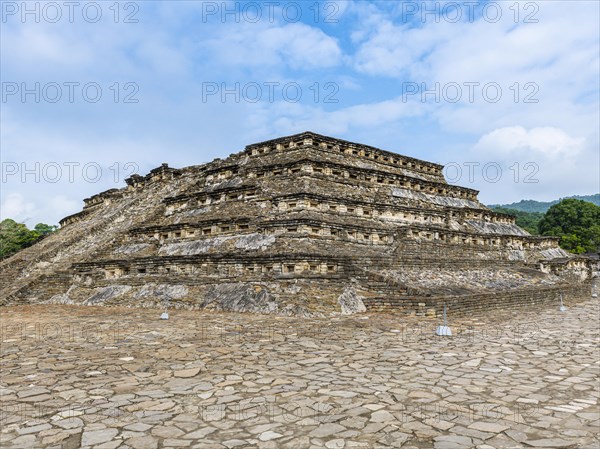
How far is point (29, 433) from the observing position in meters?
4.34

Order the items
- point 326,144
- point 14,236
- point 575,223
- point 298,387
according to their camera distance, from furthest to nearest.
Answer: point 575,223 → point 14,236 → point 326,144 → point 298,387

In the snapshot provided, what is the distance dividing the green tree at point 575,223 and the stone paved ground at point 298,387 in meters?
52.5

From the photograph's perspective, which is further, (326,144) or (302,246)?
(326,144)

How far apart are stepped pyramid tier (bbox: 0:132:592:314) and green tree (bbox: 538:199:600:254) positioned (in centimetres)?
3263

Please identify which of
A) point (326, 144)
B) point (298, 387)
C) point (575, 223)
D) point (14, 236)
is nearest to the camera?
point (298, 387)

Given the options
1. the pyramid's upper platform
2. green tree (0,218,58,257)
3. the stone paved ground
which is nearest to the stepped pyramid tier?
the pyramid's upper platform

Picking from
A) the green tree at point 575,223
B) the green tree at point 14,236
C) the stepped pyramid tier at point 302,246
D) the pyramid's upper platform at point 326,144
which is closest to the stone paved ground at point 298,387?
the stepped pyramid tier at point 302,246

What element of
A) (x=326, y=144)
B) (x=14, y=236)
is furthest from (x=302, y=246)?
(x=14, y=236)

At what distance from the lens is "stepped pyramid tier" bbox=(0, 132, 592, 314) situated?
1424cm

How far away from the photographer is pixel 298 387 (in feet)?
19.1

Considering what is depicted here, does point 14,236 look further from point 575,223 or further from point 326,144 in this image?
point 575,223

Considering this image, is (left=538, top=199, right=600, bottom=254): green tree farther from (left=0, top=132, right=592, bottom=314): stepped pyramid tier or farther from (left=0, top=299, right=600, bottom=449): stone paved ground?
(left=0, top=299, right=600, bottom=449): stone paved ground

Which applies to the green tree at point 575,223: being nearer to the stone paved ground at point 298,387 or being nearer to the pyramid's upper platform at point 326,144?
the pyramid's upper platform at point 326,144

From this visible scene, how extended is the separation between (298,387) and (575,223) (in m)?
64.1
